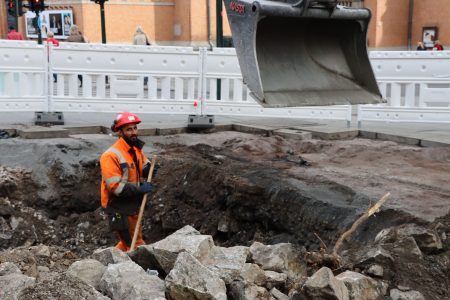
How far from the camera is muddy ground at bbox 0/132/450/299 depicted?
701 centimetres

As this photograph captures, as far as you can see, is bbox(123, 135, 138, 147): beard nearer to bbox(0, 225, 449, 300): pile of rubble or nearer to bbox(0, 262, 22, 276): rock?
bbox(0, 225, 449, 300): pile of rubble

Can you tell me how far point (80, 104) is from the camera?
1151cm

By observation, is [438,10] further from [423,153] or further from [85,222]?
[85,222]

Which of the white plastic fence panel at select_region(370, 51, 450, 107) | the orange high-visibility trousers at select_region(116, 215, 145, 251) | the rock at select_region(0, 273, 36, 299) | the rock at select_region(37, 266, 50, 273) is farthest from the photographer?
the white plastic fence panel at select_region(370, 51, 450, 107)

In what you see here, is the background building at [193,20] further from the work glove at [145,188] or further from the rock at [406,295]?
the rock at [406,295]

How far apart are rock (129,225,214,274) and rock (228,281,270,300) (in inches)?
21.6

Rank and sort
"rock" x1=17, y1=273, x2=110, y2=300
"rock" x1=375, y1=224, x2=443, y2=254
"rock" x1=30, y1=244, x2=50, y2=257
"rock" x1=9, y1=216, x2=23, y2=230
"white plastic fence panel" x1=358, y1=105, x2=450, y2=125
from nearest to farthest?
1. "rock" x1=17, y1=273, x2=110, y2=300
2. "rock" x1=375, y1=224, x2=443, y2=254
3. "rock" x1=30, y1=244, x2=50, y2=257
4. "rock" x1=9, y1=216, x2=23, y2=230
5. "white plastic fence panel" x1=358, y1=105, x2=450, y2=125

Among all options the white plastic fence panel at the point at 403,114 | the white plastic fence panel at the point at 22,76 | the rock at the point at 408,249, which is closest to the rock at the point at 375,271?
the rock at the point at 408,249

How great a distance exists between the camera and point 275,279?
4809 mm

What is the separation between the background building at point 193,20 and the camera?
28.8 m

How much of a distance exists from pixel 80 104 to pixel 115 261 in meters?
6.85

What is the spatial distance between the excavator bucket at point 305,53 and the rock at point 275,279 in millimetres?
1966

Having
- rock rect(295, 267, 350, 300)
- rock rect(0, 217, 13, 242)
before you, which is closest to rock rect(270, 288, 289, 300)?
rock rect(295, 267, 350, 300)

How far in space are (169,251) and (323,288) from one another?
51.3 inches
